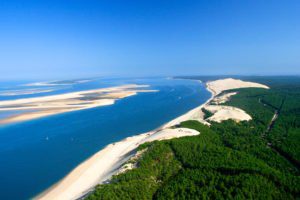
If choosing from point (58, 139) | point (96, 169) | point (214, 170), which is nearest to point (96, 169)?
point (96, 169)

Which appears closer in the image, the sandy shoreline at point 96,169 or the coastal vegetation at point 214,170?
the coastal vegetation at point 214,170

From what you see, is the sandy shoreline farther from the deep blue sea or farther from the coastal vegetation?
the coastal vegetation

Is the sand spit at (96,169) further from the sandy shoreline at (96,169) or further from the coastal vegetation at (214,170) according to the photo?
the coastal vegetation at (214,170)

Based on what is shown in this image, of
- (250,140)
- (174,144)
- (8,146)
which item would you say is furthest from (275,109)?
(8,146)

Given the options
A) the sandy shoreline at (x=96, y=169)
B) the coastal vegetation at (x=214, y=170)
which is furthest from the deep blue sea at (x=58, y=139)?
the coastal vegetation at (x=214, y=170)

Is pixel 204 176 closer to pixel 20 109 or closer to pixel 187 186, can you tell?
pixel 187 186

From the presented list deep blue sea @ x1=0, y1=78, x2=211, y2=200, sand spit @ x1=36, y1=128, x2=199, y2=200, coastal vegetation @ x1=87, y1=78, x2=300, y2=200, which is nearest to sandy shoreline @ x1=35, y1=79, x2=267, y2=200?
sand spit @ x1=36, y1=128, x2=199, y2=200
